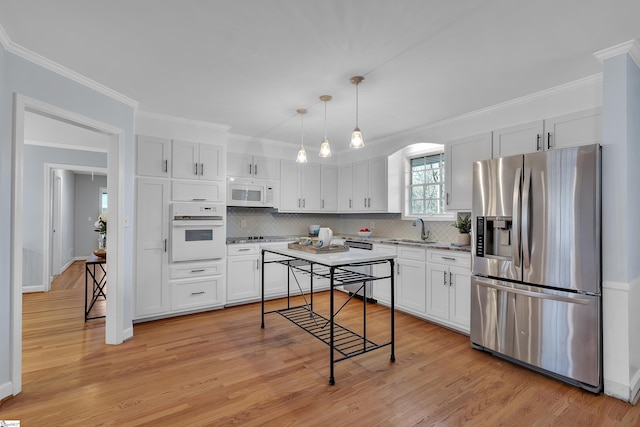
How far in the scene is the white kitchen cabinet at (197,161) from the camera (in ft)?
12.8

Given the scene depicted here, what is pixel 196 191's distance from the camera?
4035 millimetres

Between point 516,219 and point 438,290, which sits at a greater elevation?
point 516,219

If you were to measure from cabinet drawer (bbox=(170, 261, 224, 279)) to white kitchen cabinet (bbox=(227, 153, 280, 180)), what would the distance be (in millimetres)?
1368

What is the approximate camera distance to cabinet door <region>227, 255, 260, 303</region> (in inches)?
169

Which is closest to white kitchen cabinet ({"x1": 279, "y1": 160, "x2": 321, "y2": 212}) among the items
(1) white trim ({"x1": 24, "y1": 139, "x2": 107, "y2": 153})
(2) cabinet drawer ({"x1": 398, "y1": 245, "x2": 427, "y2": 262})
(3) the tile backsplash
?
(3) the tile backsplash

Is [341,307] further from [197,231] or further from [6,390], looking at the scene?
[6,390]

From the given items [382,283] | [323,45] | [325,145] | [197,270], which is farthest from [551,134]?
[197,270]

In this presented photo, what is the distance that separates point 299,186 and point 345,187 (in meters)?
0.85

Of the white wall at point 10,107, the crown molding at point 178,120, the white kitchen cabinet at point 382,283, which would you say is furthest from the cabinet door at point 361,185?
the white wall at point 10,107

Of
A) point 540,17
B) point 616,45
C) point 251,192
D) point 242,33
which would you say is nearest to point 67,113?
point 242,33

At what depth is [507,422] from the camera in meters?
1.96

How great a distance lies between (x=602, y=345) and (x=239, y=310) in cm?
376

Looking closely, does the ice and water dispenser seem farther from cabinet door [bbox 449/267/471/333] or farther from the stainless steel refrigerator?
cabinet door [bbox 449/267/471/333]

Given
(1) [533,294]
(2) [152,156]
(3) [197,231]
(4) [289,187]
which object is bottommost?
(1) [533,294]
